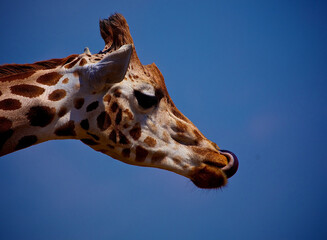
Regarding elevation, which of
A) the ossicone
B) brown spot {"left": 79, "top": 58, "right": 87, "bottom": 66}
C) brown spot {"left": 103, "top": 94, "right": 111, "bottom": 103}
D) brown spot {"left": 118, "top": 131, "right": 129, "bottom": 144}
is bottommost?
brown spot {"left": 118, "top": 131, "right": 129, "bottom": 144}

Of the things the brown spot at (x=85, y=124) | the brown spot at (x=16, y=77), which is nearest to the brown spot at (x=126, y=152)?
the brown spot at (x=85, y=124)

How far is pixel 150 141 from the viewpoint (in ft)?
10.3

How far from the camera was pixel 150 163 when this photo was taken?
10.4 ft

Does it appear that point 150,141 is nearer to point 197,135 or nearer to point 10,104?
point 197,135

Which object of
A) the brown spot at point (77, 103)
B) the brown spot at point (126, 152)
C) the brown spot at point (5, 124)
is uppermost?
the brown spot at point (77, 103)

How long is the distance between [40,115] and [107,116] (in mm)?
615

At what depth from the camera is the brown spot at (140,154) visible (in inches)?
122

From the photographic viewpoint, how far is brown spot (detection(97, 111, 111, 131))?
2.99 m

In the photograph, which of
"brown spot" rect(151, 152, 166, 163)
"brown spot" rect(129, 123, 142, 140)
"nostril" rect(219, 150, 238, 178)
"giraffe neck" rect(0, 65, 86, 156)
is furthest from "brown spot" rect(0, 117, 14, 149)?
"nostril" rect(219, 150, 238, 178)

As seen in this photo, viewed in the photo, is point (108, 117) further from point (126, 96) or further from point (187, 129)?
point (187, 129)

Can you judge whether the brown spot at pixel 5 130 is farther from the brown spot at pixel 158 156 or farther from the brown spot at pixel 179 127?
the brown spot at pixel 179 127

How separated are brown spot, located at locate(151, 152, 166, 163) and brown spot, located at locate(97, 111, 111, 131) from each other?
57 centimetres

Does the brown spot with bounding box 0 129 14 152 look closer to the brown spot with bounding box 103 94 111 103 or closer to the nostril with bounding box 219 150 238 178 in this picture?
the brown spot with bounding box 103 94 111 103

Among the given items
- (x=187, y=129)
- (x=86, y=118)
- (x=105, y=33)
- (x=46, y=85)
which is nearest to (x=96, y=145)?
(x=86, y=118)
